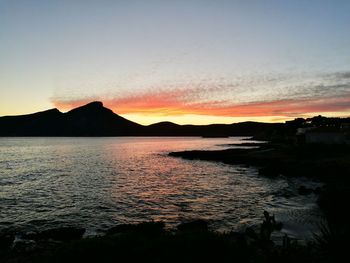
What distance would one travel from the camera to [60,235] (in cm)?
1908

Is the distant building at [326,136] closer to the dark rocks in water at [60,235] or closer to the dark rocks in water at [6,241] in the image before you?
the dark rocks in water at [60,235]

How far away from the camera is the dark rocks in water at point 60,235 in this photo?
61.6 ft

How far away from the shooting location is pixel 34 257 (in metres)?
14.2

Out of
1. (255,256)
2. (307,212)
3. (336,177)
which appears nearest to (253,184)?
(336,177)

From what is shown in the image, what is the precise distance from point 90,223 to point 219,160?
5719 centimetres

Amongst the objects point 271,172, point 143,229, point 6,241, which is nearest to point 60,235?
point 6,241

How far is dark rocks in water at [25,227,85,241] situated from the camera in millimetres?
18766

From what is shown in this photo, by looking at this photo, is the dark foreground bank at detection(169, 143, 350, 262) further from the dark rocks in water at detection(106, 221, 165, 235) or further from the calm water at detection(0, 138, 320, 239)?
the dark rocks in water at detection(106, 221, 165, 235)

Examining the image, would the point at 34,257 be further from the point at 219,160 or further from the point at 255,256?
the point at 219,160

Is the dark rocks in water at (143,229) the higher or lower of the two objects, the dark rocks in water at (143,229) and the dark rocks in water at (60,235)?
the higher

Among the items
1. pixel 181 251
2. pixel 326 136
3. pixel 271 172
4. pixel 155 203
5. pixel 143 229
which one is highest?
pixel 326 136

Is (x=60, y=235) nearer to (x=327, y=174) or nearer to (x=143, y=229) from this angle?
(x=143, y=229)

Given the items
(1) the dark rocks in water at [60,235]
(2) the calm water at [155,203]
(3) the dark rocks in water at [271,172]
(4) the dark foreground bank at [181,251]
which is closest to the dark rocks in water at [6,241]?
(1) the dark rocks in water at [60,235]

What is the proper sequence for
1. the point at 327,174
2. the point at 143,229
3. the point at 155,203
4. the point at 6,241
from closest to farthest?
the point at 143,229 < the point at 6,241 < the point at 155,203 < the point at 327,174
